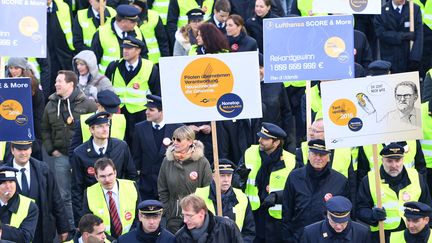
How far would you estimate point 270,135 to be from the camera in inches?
695

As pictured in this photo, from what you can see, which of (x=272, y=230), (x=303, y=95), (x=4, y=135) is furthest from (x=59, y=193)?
(x=303, y=95)

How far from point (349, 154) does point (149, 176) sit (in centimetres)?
257

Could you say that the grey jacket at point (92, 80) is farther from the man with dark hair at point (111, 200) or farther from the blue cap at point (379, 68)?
the blue cap at point (379, 68)

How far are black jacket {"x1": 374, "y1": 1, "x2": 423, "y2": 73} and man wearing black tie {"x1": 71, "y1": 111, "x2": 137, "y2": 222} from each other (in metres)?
5.77

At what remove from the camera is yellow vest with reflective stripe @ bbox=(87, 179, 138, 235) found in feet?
55.3

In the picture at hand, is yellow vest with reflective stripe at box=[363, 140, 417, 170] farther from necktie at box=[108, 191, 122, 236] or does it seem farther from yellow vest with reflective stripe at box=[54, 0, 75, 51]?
yellow vest with reflective stripe at box=[54, 0, 75, 51]

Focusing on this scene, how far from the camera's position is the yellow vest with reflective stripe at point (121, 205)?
16844 millimetres

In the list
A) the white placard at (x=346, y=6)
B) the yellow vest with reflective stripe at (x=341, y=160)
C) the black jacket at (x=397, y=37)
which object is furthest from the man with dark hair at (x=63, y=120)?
the black jacket at (x=397, y=37)

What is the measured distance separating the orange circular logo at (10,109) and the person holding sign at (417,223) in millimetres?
4642

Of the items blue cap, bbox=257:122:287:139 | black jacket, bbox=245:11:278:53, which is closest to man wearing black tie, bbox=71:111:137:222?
blue cap, bbox=257:122:287:139

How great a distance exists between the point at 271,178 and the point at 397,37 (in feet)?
16.9

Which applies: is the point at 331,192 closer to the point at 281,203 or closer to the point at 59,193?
the point at 281,203

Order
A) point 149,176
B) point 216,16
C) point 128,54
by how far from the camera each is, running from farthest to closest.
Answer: point 216,16 → point 128,54 → point 149,176

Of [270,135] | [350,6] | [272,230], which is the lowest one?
[272,230]
